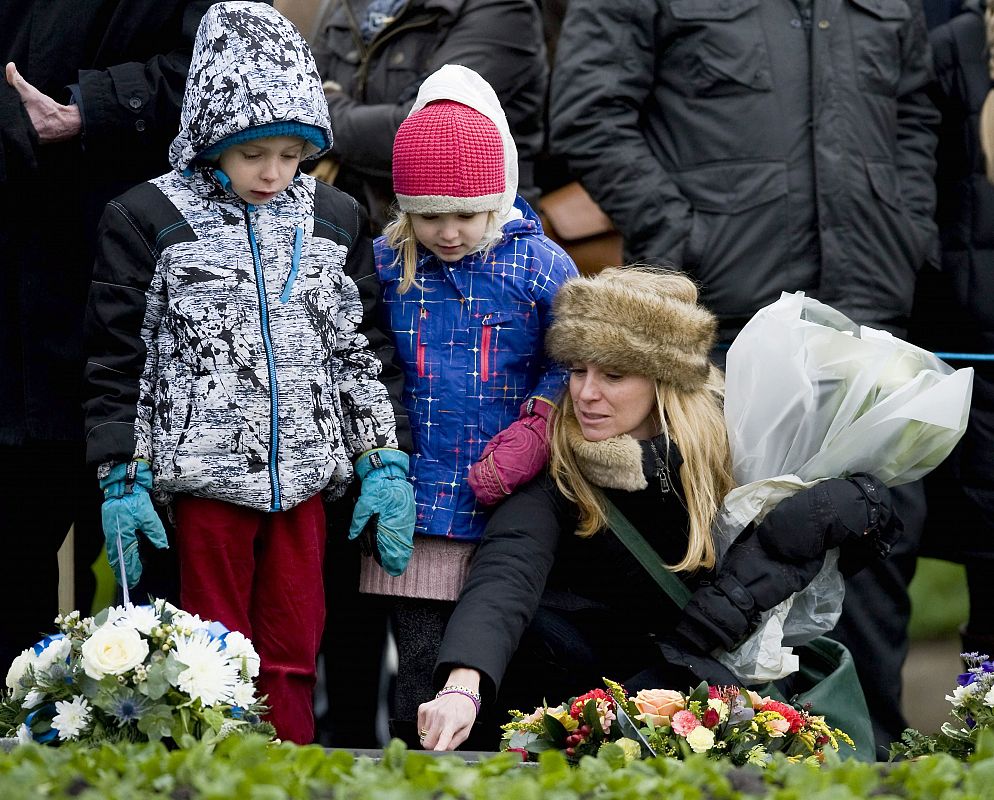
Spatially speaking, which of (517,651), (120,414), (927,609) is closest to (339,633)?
(517,651)

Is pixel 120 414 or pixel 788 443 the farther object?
pixel 788 443

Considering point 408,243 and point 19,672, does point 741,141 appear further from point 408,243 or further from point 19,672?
point 19,672

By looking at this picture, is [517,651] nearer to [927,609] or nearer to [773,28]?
[773,28]

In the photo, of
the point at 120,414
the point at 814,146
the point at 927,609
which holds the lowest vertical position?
the point at 927,609

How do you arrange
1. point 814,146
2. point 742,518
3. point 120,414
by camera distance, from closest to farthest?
point 120,414 < point 742,518 < point 814,146

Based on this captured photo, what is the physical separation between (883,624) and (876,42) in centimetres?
166

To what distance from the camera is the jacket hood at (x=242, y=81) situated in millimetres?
3473

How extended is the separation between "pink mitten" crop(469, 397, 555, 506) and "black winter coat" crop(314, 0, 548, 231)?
99cm

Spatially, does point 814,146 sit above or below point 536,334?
above

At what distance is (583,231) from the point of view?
466 cm

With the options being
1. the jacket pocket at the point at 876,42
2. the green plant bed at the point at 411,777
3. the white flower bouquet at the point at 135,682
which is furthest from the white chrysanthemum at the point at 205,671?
the jacket pocket at the point at 876,42

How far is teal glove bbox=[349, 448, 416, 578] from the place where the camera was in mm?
3650

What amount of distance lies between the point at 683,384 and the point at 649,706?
0.87 m

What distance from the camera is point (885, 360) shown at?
3.74 metres
